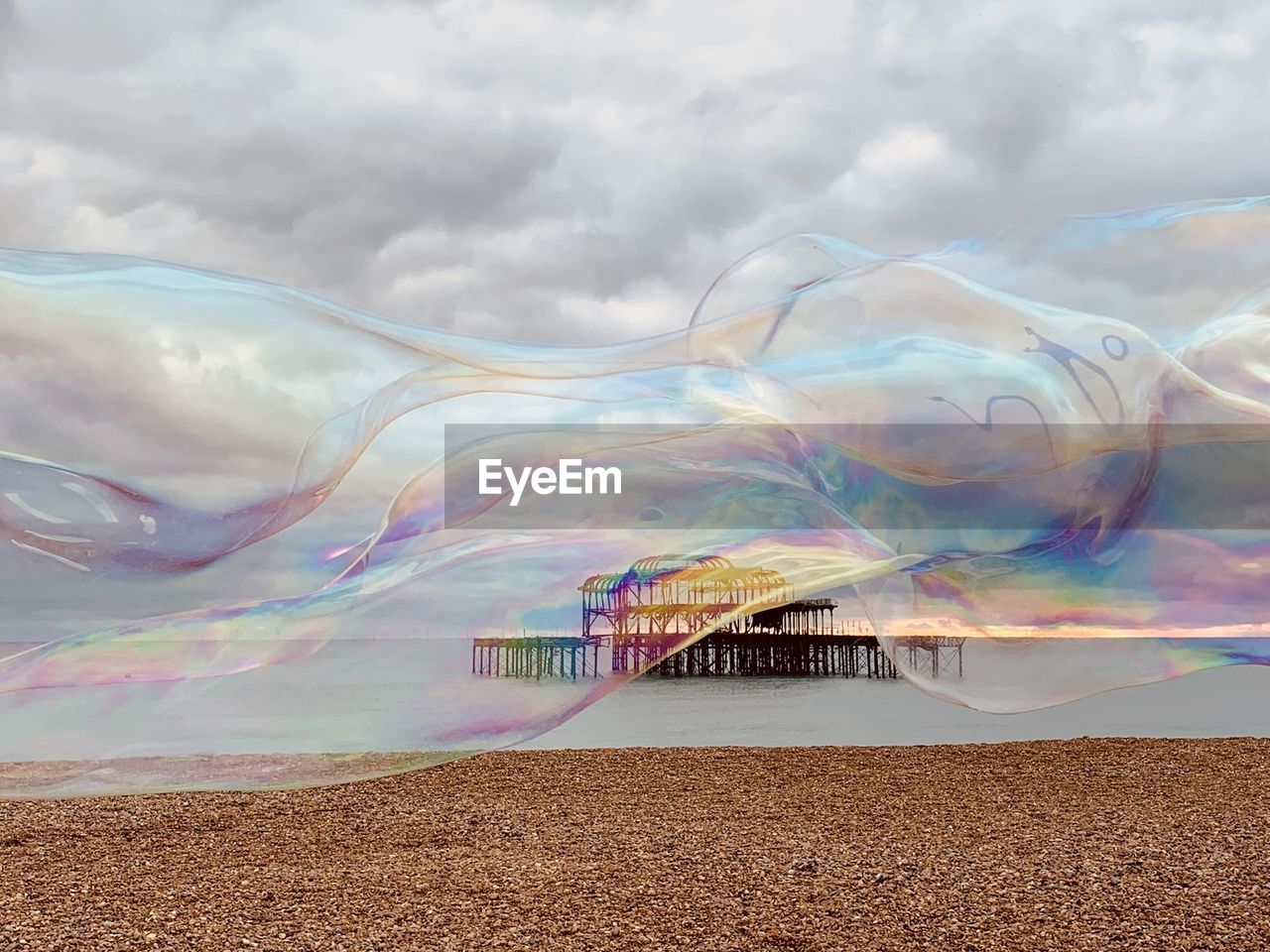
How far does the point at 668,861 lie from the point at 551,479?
3.86m

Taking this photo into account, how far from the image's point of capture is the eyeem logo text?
558 centimetres

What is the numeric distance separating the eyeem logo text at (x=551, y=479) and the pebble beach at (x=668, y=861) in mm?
2626

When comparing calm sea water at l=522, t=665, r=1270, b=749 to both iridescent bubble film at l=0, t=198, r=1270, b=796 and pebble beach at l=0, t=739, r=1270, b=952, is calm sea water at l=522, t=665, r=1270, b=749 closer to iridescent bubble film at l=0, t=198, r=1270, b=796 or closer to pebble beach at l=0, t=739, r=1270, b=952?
pebble beach at l=0, t=739, r=1270, b=952

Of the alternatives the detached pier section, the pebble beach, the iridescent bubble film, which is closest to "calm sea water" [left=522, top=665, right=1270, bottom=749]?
the detached pier section

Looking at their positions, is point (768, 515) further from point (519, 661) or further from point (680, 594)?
point (519, 661)

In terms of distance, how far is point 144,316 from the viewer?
4.77 meters

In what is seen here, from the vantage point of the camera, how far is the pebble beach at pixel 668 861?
654cm

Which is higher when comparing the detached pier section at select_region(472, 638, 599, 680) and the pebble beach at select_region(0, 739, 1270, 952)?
the detached pier section at select_region(472, 638, 599, 680)

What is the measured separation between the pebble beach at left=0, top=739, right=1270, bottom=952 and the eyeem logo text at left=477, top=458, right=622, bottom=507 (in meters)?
2.63

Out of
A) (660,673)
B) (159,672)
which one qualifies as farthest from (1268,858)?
(660,673)

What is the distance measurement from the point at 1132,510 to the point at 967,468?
37.7 inches

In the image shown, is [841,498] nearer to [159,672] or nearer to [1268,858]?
[159,672]
